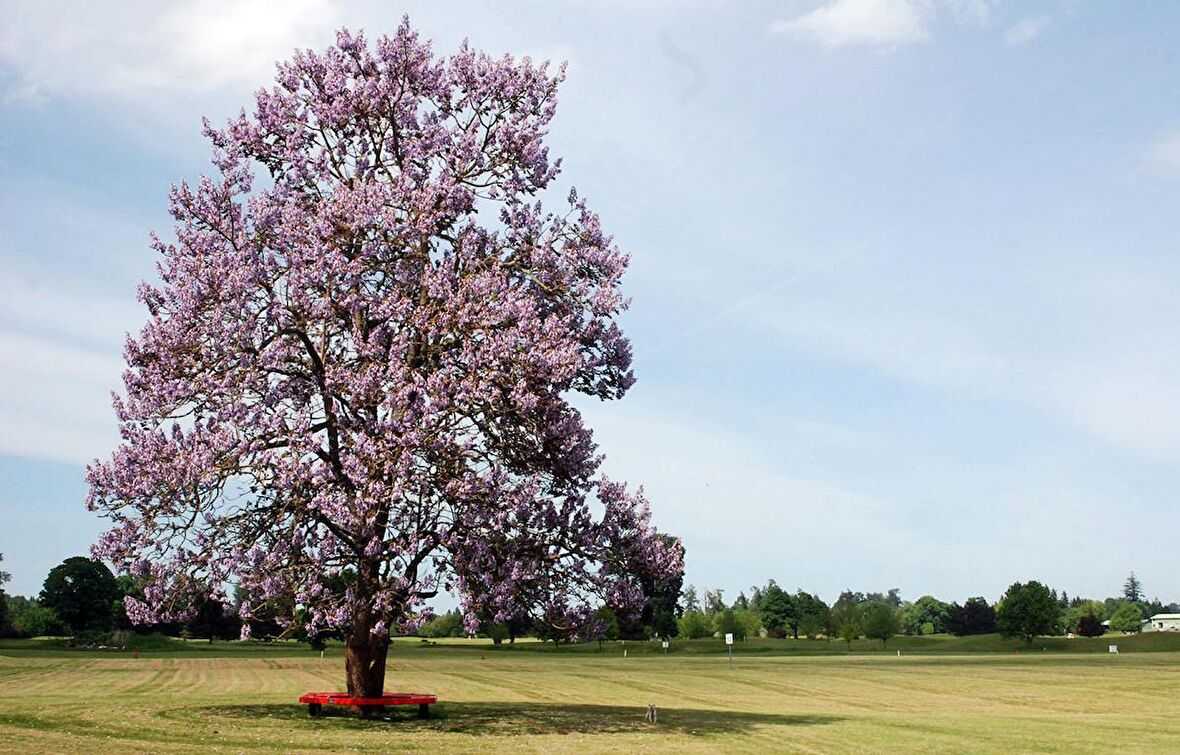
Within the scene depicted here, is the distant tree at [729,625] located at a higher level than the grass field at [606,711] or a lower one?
higher

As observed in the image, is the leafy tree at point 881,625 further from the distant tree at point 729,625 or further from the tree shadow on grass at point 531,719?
the tree shadow on grass at point 531,719

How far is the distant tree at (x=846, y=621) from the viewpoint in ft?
570

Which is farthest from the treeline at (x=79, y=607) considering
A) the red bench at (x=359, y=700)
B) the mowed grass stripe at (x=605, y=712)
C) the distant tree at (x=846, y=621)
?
the red bench at (x=359, y=700)

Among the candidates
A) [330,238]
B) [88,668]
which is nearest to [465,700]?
[330,238]

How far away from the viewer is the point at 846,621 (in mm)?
176125

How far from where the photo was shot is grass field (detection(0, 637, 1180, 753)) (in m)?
27.5

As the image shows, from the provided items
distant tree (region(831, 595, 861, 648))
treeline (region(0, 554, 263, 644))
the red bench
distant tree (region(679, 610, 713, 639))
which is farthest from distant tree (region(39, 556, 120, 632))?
the red bench

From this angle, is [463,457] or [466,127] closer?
[463,457]

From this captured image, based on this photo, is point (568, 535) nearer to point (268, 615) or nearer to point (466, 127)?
point (268, 615)

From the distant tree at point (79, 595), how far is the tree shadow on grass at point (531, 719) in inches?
4984

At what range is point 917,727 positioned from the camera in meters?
36.1

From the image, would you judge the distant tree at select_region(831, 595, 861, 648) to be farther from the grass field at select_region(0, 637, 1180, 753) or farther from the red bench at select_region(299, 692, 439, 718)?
the red bench at select_region(299, 692, 439, 718)

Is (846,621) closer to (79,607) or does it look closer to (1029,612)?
(1029,612)

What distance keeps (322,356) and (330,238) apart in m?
3.36
